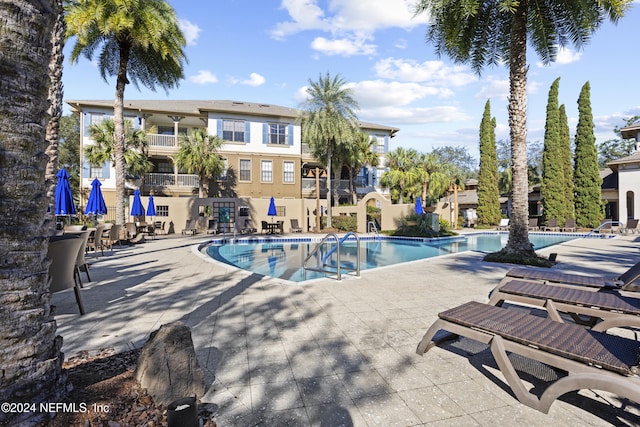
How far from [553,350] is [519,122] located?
8878 millimetres

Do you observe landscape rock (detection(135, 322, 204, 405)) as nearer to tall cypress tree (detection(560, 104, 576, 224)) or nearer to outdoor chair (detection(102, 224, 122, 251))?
outdoor chair (detection(102, 224, 122, 251))

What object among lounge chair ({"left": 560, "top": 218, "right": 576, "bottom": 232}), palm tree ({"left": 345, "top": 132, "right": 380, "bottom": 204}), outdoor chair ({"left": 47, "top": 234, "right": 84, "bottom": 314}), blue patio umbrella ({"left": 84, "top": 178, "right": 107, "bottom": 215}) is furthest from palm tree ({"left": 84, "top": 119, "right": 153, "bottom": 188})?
lounge chair ({"left": 560, "top": 218, "right": 576, "bottom": 232})

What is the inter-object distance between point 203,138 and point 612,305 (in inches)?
900

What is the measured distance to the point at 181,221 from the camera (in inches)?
875

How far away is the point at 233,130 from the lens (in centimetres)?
2625

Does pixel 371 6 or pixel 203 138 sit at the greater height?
pixel 371 6

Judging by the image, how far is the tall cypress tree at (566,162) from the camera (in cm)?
2420

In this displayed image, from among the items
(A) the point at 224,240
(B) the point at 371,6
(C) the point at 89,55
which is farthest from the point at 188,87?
(B) the point at 371,6

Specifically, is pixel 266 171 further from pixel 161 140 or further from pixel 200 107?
pixel 161 140

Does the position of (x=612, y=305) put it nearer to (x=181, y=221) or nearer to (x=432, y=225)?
(x=432, y=225)

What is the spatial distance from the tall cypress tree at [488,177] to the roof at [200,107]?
7616 mm

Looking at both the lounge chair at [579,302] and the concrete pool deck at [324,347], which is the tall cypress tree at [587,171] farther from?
the lounge chair at [579,302]

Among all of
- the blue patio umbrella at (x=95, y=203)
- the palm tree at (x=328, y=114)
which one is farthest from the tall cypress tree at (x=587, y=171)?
the blue patio umbrella at (x=95, y=203)

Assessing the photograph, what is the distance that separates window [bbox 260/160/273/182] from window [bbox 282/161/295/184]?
1066 mm
